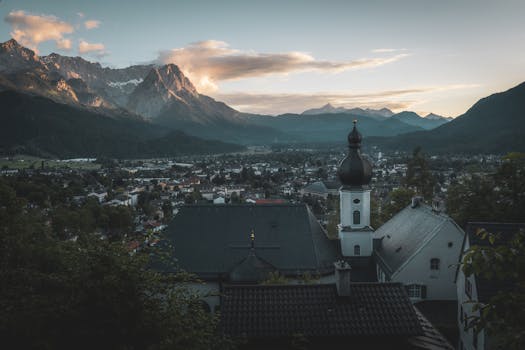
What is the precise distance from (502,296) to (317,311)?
11.1 metres

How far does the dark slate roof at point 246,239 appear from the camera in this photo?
28.4 meters

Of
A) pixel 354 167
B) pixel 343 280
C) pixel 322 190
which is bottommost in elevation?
pixel 322 190

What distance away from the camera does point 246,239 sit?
1151 inches

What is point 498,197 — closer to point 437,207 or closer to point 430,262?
point 430,262

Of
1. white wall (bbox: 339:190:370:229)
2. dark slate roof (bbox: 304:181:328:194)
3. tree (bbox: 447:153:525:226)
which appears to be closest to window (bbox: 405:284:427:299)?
white wall (bbox: 339:190:370:229)

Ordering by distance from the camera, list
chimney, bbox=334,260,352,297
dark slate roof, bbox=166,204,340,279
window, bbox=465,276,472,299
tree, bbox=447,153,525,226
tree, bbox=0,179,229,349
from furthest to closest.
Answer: tree, bbox=447,153,525,226 < dark slate roof, bbox=166,204,340,279 < window, bbox=465,276,472,299 < chimney, bbox=334,260,352,297 < tree, bbox=0,179,229,349

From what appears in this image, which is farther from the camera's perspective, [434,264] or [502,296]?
[434,264]

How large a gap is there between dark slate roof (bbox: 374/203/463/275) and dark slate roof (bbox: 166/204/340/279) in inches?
138

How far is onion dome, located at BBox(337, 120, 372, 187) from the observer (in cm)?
2991

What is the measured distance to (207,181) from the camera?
515 ft

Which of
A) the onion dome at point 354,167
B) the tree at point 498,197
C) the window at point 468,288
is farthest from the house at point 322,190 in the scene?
the window at point 468,288

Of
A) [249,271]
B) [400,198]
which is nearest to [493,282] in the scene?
[249,271]

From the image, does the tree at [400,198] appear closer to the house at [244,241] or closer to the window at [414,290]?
the house at [244,241]

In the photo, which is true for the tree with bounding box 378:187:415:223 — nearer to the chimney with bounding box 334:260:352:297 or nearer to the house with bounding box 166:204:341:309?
the house with bounding box 166:204:341:309
